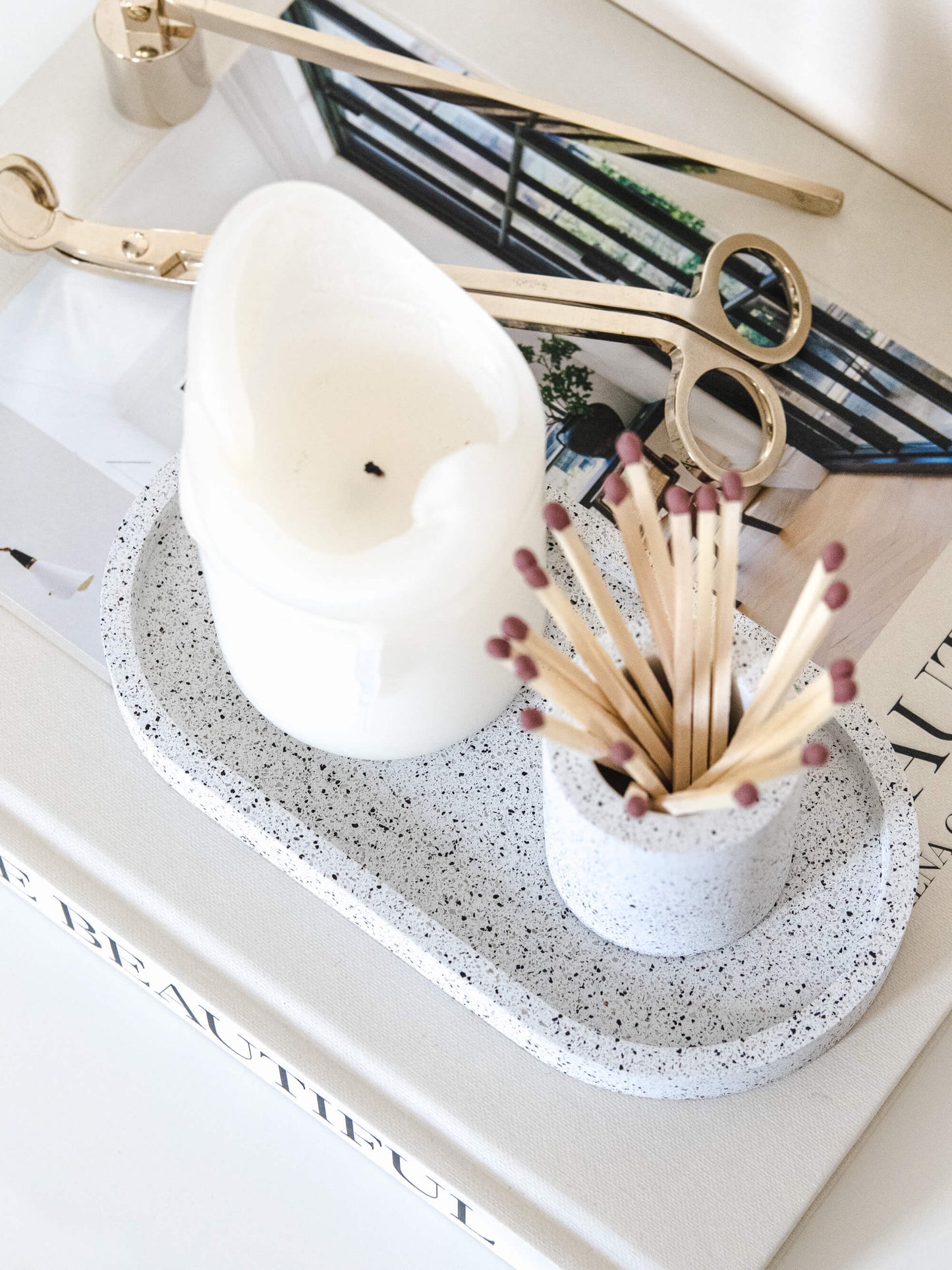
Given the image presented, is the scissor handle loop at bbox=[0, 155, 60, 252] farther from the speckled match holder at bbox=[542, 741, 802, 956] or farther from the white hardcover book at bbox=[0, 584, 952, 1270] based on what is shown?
the speckled match holder at bbox=[542, 741, 802, 956]

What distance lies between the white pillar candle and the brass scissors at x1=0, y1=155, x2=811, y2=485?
0.09m

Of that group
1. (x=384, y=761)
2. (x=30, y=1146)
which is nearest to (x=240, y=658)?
(x=384, y=761)

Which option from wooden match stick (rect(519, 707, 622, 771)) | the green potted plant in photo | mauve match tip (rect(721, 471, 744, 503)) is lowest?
wooden match stick (rect(519, 707, 622, 771))

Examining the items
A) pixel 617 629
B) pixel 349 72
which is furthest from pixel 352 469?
pixel 349 72

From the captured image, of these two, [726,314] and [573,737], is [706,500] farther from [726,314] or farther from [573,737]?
[726,314]

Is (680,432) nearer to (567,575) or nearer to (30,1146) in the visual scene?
(567,575)

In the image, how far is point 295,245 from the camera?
27 cm

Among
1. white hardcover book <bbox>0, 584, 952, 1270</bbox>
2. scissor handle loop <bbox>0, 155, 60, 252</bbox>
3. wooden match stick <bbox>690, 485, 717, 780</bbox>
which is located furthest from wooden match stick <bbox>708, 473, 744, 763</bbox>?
scissor handle loop <bbox>0, 155, 60, 252</bbox>

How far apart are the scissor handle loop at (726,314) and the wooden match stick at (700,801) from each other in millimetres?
160

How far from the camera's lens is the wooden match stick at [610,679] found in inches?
9.0

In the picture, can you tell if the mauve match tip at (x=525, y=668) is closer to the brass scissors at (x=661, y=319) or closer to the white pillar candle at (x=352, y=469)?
the white pillar candle at (x=352, y=469)

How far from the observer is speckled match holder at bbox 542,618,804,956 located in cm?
24

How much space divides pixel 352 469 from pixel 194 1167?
0.62ft

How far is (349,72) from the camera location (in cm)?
40
